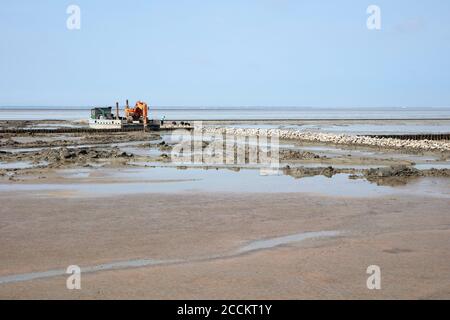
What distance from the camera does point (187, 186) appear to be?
17.8m

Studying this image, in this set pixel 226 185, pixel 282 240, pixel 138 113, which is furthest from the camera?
pixel 138 113

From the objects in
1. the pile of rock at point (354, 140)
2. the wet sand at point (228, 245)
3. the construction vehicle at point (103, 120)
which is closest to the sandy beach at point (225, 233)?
the wet sand at point (228, 245)

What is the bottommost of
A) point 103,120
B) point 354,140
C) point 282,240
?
point 282,240

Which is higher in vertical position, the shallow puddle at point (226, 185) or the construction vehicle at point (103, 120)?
the construction vehicle at point (103, 120)

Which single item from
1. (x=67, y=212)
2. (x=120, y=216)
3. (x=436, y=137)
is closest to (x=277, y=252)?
(x=120, y=216)

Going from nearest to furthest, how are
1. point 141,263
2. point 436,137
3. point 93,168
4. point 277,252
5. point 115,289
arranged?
1. point 115,289
2. point 141,263
3. point 277,252
4. point 93,168
5. point 436,137

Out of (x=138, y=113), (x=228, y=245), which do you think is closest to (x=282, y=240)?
(x=228, y=245)

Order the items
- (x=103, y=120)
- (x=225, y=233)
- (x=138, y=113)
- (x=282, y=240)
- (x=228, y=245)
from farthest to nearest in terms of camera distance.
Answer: (x=138, y=113)
(x=103, y=120)
(x=225, y=233)
(x=282, y=240)
(x=228, y=245)

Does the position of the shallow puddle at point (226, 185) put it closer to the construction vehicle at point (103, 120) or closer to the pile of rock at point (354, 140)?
the pile of rock at point (354, 140)

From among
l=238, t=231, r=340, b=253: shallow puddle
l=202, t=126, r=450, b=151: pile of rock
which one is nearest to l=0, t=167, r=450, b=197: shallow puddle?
l=238, t=231, r=340, b=253: shallow puddle

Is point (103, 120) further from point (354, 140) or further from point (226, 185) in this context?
point (226, 185)

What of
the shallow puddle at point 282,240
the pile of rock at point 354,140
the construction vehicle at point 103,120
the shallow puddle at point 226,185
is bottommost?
the shallow puddle at point 282,240

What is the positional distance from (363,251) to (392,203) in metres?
5.20

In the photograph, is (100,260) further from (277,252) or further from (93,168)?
(93,168)
